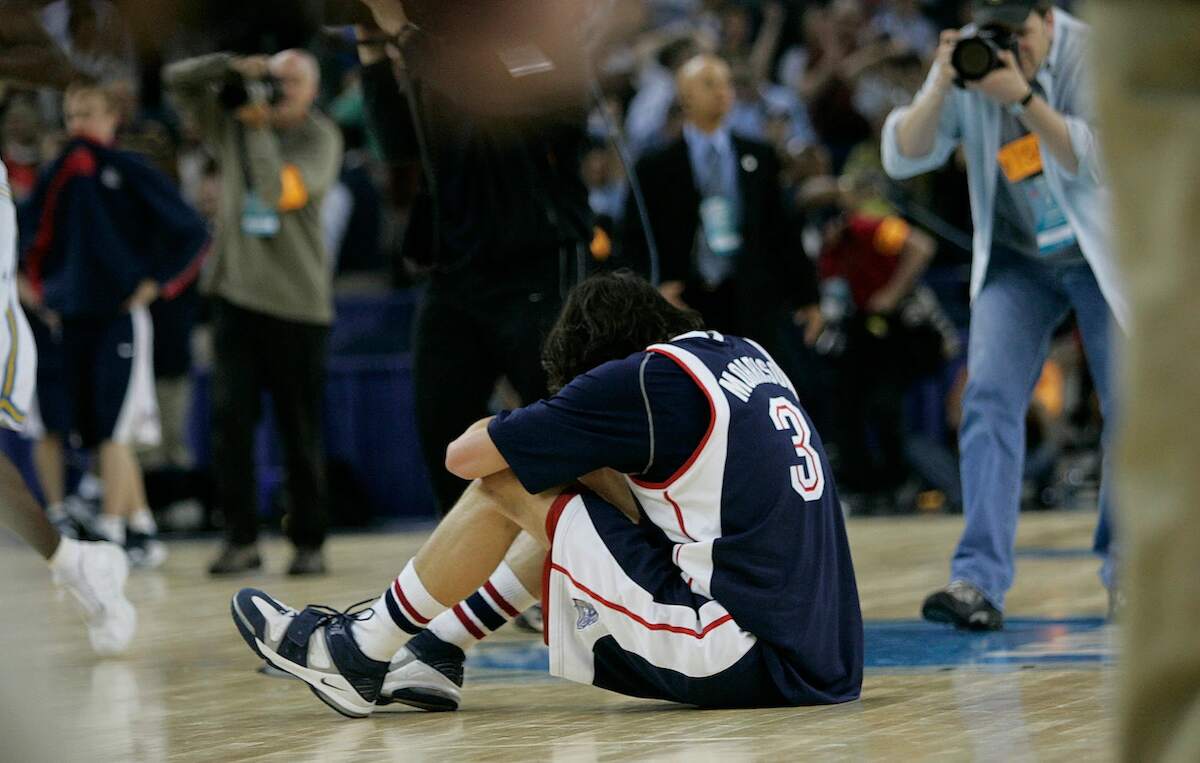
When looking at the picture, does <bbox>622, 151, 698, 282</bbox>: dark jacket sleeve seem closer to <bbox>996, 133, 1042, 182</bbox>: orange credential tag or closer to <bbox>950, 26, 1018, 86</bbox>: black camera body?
<bbox>996, 133, 1042, 182</bbox>: orange credential tag

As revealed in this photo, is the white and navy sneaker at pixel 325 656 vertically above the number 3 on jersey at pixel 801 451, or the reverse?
the number 3 on jersey at pixel 801 451

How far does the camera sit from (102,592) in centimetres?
509

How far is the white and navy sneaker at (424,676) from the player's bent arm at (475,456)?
1.56 ft

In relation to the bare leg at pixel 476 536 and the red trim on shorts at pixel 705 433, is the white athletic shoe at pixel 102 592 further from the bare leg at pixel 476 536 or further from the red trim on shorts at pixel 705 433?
the red trim on shorts at pixel 705 433

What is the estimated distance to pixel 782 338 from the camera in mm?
9305

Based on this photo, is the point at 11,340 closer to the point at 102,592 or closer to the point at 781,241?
the point at 102,592

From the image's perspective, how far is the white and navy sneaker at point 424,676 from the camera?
3.91 metres

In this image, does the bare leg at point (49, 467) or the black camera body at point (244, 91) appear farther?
the bare leg at point (49, 467)

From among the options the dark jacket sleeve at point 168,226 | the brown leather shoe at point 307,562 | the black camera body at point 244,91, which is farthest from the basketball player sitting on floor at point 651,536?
the dark jacket sleeve at point 168,226

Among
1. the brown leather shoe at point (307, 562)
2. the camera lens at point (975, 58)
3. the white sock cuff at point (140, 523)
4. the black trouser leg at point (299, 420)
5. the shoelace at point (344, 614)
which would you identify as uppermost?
the camera lens at point (975, 58)

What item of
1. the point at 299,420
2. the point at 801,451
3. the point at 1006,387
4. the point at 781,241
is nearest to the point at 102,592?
the point at 801,451

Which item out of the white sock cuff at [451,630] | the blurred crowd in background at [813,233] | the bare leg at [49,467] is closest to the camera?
the white sock cuff at [451,630]

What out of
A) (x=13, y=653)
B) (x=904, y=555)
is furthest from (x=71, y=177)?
(x=13, y=653)

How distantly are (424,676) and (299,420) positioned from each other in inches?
154
